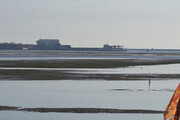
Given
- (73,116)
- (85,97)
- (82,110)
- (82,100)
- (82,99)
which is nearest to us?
(73,116)

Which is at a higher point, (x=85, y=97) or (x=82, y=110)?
(x=82, y=110)

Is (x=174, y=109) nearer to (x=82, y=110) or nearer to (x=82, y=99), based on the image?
(x=82, y=110)

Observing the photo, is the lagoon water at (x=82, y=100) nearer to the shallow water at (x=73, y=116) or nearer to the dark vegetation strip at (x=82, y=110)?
the shallow water at (x=73, y=116)

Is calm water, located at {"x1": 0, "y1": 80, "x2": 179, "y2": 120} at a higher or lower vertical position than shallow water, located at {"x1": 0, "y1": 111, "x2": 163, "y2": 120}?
lower

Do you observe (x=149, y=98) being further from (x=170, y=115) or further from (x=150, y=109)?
(x=170, y=115)

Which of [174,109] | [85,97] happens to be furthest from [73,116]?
[174,109]

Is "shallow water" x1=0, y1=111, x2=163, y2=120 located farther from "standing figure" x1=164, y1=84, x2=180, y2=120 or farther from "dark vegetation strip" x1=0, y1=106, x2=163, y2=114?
"standing figure" x1=164, y1=84, x2=180, y2=120

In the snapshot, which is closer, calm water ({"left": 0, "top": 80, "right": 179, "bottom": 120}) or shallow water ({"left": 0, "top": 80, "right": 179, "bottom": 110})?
calm water ({"left": 0, "top": 80, "right": 179, "bottom": 120})

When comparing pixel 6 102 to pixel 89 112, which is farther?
pixel 6 102

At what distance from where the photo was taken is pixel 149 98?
41812mm

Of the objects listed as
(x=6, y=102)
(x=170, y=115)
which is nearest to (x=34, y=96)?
(x=6, y=102)

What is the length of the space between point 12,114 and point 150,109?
10.6m

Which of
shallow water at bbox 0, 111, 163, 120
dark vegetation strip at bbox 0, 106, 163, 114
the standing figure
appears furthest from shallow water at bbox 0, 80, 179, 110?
the standing figure

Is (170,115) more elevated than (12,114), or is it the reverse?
(170,115)
